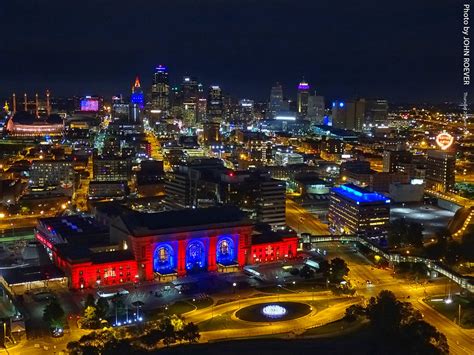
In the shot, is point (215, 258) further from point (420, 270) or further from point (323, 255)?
point (420, 270)

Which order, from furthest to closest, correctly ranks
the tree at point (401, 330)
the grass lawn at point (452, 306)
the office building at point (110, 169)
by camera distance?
the office building at point (110, 169)
the grass lawn at point (452, 306)
the tree at point (401, 330)

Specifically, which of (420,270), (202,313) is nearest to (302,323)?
(202,313)

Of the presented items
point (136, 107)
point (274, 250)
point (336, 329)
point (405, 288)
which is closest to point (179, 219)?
point (274, 250)

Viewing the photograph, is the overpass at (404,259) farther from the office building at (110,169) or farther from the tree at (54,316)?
the office building at (110,169)

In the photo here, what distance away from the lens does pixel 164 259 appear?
32406mm

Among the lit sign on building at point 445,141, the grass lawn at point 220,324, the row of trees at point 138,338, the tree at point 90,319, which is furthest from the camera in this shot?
the lit sign on building at point 445,141

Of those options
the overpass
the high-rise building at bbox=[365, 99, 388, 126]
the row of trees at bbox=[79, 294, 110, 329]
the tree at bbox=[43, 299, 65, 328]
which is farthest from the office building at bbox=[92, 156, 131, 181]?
the high-rise building at bbox=[365, 99, 388, 126]

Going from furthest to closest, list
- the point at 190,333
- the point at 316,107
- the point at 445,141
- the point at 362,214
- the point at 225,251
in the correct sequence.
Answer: the point at 316,107, the point at 445,141, the point at 362,214, the point at 225,251, the point at 190,333

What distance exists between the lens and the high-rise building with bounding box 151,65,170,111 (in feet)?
470

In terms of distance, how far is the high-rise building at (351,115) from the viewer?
123688 mm

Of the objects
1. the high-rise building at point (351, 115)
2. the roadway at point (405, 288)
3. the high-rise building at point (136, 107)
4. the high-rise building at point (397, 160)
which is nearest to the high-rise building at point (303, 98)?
the high-rise building at point (351, 115)

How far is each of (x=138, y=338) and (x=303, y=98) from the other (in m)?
133

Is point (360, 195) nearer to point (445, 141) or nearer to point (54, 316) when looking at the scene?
point (54, 316)

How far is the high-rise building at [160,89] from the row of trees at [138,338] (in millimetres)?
121349
